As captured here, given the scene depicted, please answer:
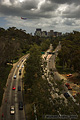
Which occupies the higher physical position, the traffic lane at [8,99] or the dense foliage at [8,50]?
the dense foliage at [8,50]

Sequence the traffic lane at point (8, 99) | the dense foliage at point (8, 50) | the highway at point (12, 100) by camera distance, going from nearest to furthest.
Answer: the highway at point (12, 100) < the traffic lane at point (8, 99) < the dense foliage at point (8, 50)

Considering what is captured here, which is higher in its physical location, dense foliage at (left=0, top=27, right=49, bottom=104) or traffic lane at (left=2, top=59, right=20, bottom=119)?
dense foliage at (left=0, top=27, right=49, bottom=104)

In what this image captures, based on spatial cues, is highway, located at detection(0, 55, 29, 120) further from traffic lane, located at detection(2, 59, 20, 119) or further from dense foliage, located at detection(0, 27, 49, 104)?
dense foliage, located at detection(0, 27, 49, 104)

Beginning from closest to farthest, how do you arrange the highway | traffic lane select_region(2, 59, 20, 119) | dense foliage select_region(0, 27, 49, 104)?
the highway → traffic lane select_region(2, 59, 20, 119) → dense foliage select_region(0, 27, 49, 104)

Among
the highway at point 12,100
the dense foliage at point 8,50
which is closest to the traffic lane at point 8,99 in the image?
the highway at point 12,100

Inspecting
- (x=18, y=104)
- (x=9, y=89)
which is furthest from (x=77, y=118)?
(x=9, y=89)

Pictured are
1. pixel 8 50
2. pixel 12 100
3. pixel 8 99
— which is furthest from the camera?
pixel 8 50

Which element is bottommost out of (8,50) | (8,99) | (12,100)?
(12,100)

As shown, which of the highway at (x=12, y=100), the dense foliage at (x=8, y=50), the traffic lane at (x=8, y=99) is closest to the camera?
the highway at (x=12, y=100)

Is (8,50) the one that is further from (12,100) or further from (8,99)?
(12,100)

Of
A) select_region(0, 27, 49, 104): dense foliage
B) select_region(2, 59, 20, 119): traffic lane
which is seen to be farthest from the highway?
select_region(0, 27, 49, 104): dense foliage

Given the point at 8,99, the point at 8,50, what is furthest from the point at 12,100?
the point at 8,50

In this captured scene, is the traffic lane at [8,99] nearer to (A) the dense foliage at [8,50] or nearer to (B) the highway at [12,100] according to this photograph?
(B) the highway at [12,100]
